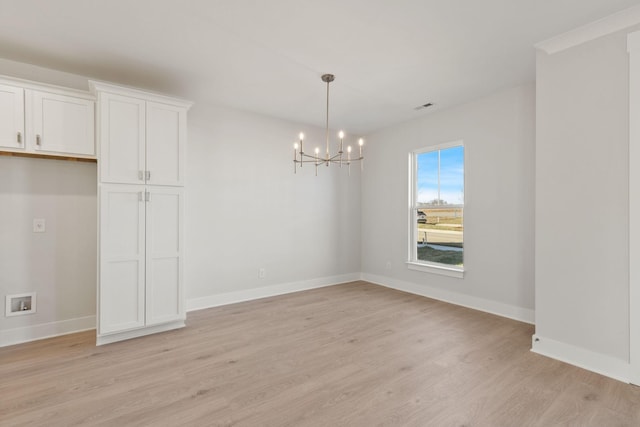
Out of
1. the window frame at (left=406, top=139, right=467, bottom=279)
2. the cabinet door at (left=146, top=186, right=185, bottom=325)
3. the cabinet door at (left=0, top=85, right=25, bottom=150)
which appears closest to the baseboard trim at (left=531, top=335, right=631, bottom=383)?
the window frame at (left=406, top=139, right=467, bottom=279)

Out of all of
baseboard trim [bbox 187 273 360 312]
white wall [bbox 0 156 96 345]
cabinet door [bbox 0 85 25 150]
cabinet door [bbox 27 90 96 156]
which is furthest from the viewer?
baseboard trim [bbox 187 273 360 312]

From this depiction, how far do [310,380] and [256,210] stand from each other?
2.76 metres

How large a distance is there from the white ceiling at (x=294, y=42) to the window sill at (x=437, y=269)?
2356 mm

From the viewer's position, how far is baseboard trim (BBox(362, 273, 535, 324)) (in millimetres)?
3512

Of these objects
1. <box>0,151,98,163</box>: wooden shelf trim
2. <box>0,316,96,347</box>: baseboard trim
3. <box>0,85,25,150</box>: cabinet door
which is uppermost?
<box>0,85,25,150</box>: cabinet door

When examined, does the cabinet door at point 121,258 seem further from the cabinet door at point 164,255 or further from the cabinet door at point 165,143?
the cabinet door at point 165,143

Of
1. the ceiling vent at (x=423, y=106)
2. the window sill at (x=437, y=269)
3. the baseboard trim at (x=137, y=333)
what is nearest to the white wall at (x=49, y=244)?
the baseboard trim at (x=137, y=333)

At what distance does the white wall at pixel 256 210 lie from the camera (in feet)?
13.3

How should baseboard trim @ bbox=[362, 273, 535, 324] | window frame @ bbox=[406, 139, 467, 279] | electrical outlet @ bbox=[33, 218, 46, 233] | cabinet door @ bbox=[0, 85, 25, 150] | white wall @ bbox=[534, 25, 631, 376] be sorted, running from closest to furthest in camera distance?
white wall @ bbox=[534, 25, 631, 376] → cabinet door @ bbox=[0, 85, 25, 150] → electrical outlet @ bbox=[33, 218, 46, 233] → baseboard trim @ bbox=[362, 273, 535, 324] → window frame @ bbox=[406, 139, 467, 279]

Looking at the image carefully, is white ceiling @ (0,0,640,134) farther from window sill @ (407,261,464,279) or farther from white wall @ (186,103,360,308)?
window sill @ (407,261,464,279)

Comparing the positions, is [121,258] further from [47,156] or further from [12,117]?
[12,117]

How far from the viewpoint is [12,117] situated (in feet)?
8.95

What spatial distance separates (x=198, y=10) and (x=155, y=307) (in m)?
2.79

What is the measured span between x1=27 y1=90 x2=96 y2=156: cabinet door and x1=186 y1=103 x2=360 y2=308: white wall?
1.12 m
